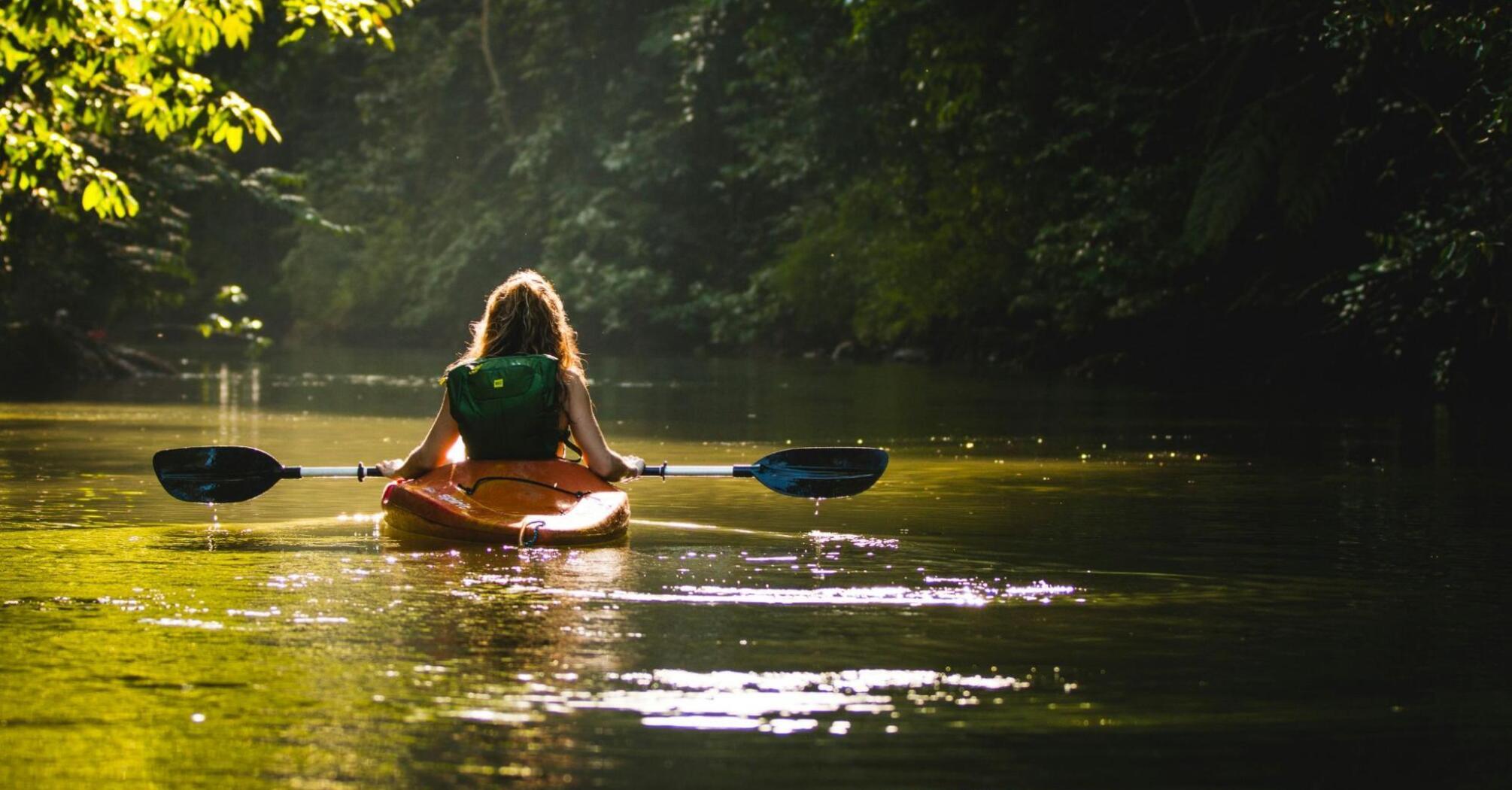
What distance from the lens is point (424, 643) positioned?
661 centimetres

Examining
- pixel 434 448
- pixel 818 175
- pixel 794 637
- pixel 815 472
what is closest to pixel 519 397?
Answer: pixel 434 448

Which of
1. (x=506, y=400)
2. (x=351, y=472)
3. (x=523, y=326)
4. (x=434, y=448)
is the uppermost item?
(x=523, y=326)

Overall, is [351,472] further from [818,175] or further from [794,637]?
[818,175]

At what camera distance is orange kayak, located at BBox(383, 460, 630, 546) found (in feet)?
30.5

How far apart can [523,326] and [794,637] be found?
11.6 ft

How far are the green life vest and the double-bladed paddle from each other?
0.83m

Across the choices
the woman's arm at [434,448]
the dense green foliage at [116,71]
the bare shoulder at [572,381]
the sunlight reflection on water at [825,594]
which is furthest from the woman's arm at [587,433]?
the dense green foliage at [116,71]

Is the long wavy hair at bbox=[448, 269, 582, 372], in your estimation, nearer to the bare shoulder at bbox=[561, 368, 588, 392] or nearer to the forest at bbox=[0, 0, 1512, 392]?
the bare shoulder at bbox=[561, 368, 588, 392]

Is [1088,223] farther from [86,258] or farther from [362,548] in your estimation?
[362,548]

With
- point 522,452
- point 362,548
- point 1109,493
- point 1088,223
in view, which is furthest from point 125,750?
point 1088,223

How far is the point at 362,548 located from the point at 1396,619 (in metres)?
4.34

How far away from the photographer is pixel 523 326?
391 inches

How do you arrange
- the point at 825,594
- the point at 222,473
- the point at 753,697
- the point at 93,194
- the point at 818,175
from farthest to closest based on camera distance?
the point at 818,175, the point at 93,194, the point at 222,473, the point at 825,594, the point at 753,697

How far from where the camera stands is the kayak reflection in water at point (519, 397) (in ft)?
32.2
